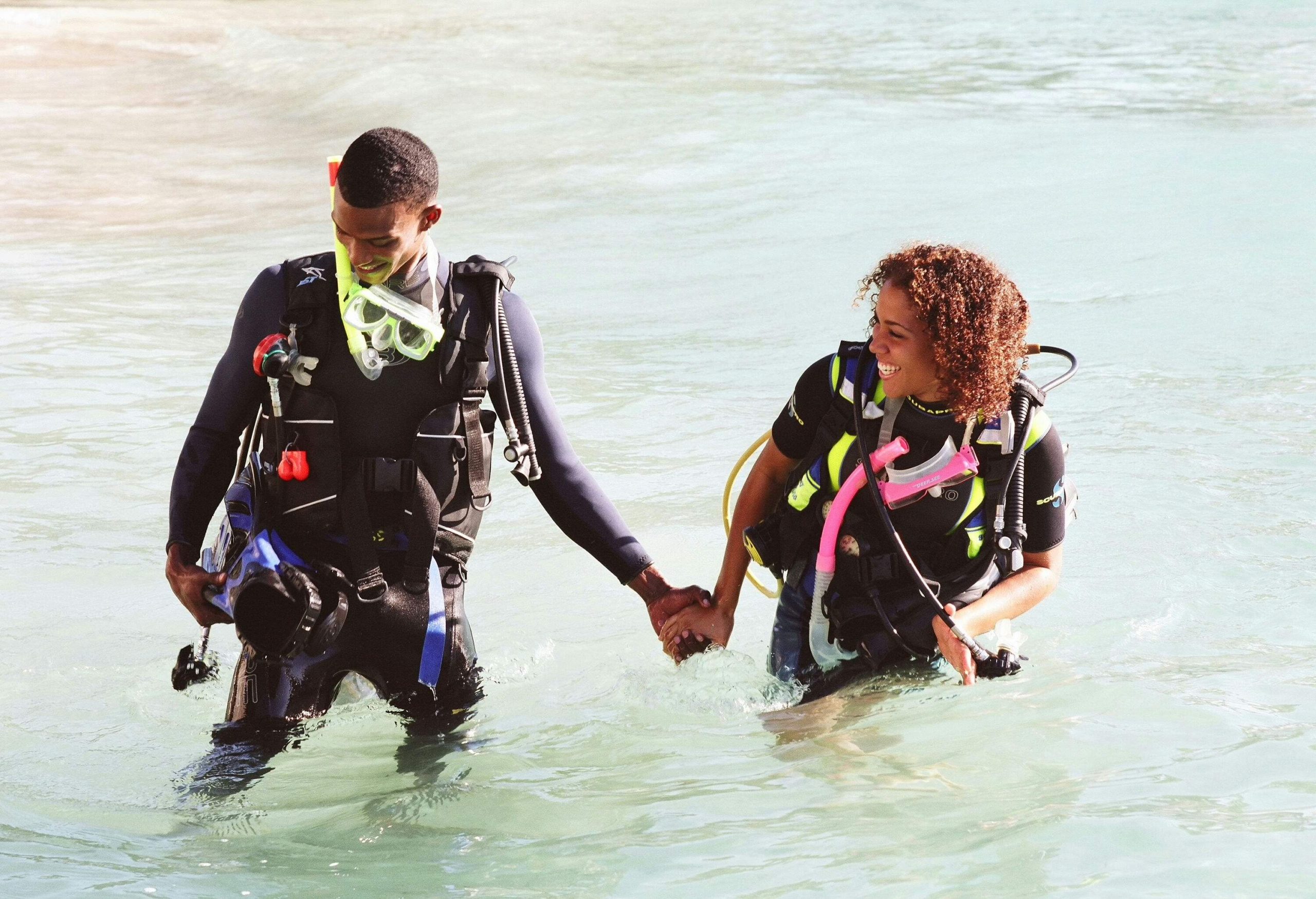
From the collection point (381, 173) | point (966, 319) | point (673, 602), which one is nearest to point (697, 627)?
point (673, 602)

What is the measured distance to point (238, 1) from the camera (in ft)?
106

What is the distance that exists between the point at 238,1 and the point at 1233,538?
3117 cm

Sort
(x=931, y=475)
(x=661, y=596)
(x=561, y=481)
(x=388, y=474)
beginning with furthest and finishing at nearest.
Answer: (x=661, y=596) → (x=561, y=481) → (x=931, y=475) → (x=388, y=474)

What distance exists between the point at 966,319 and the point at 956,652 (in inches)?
28.0

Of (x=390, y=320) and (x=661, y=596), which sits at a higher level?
(x=390, y=320)

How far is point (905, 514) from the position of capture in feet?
11.0

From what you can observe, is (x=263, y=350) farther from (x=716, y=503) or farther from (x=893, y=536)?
(x=716, y=503)

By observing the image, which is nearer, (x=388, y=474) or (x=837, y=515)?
(x=388, y=474)

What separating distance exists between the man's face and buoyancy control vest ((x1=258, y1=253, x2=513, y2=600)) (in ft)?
0.32

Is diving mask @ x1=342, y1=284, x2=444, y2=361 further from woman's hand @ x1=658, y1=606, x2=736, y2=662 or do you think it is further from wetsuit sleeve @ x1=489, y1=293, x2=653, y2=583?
woman's hand @ x1=658, y1=606, x2=736, y2=662

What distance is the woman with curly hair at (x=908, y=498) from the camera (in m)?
3.15

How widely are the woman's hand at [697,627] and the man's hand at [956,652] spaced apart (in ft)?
1.82

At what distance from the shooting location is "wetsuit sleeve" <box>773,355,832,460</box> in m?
3.38

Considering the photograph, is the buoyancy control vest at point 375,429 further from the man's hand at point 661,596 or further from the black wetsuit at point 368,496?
the man's hand at point 661,596
